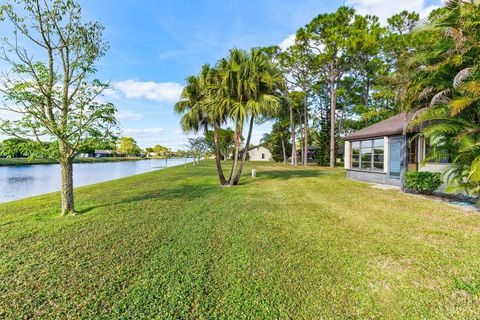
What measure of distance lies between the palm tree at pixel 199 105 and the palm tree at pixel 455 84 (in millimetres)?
6668

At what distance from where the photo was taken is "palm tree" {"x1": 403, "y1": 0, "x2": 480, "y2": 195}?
4.63 meters

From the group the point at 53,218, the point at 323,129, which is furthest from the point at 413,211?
the point at 323,129

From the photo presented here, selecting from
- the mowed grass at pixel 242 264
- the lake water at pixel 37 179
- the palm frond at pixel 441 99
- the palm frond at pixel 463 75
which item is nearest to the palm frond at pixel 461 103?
the palm frond at pixel 463 75

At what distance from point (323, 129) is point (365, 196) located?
2035 centimetres

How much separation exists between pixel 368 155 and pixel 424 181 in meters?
3.96

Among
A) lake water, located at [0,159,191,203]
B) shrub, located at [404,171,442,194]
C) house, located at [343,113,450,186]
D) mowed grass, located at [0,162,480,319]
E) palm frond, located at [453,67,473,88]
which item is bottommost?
lake water, located at [0,159,191,203]

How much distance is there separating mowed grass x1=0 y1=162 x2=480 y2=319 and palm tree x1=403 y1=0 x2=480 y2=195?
1.65m

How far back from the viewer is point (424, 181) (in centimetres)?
771

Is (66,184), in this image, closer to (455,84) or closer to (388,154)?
(455,84)

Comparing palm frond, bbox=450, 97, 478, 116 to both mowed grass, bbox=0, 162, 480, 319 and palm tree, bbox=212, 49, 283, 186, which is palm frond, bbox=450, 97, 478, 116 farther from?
palm tree, bbox=212, 49, 283, 186

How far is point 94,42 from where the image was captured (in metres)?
5.86

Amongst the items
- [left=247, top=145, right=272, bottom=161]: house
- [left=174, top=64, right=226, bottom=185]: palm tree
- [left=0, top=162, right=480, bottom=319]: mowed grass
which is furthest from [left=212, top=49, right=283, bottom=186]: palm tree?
[left=247, top=145, right=272, bottom=161]: house

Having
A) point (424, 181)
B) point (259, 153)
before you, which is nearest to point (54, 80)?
point (424, 181)

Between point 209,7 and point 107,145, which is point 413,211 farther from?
point 209,7
